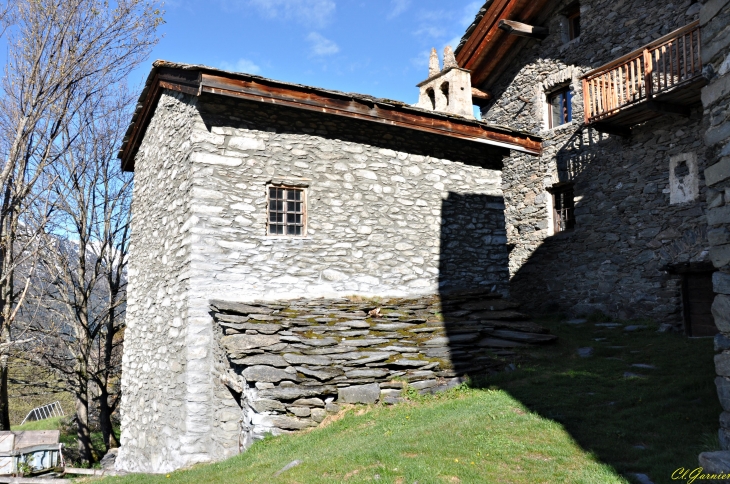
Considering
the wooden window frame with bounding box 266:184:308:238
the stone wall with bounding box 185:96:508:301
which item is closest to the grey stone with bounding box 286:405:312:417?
the stone wall with bounding box 185:96:508:301

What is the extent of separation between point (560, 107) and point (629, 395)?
10.7m

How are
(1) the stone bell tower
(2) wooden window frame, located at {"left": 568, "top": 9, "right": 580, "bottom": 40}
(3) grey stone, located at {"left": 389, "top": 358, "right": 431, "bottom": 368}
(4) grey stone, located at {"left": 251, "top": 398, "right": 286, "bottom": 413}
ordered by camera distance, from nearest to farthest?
1. (4) grey stone, located at {"left": 251, "top": 398, "right": 286, "bottom": 413}
2. (3) grey stone, located at {"left": 389, "top": 358, "right": 431, "bottom": 368}
3. (1) the stone bell tower
4. (2) wooden window frame, located at {"left": 568, "top": 9, "right": 580, "bottom": 40}

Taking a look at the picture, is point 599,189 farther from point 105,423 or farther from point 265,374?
point 105,423

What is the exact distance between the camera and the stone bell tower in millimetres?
12961

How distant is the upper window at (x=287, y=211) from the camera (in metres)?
9.80

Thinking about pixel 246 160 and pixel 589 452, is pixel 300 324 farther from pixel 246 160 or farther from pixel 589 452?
pixel 589 452

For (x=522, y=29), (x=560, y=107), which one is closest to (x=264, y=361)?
(x=560, y=107)

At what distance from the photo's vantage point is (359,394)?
822cm

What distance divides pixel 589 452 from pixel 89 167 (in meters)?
17.0

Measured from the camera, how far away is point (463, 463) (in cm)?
550

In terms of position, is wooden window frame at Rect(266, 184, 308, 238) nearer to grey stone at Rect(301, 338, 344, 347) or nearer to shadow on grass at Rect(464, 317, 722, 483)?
grey stone at Rect(301, 338, 344, 347)

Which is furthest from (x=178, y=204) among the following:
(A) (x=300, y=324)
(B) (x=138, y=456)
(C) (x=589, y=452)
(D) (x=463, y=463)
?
(C) (x=589, y=452)

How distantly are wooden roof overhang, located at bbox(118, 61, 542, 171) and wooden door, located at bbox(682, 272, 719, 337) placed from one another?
4.42 metres

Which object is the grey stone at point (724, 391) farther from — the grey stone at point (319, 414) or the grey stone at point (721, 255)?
the grey stone at point (319, 414)
